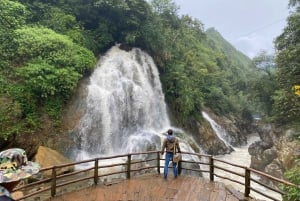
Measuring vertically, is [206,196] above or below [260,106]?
below

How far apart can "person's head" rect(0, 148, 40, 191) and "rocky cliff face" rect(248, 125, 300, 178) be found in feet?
44.7

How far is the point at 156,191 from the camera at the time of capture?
8359 millimetres

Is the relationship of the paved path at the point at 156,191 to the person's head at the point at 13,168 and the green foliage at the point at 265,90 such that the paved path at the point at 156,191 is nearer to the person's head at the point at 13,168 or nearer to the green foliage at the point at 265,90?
the person's head at the point at 13,168

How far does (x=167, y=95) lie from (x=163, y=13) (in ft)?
39.2

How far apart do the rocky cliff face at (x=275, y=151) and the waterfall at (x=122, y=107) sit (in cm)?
670

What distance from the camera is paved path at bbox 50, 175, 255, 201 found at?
779 centimetres

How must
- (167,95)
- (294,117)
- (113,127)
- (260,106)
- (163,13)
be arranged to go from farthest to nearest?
(163,13) < (260,106) < (167,95) < (294,117) < (113,127)

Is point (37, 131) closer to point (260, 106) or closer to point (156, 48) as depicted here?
point (156, 48)

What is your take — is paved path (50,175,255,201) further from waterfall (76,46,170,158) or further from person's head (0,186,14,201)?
waterfall (76,46,170,158)

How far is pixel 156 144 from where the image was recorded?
1550 cm

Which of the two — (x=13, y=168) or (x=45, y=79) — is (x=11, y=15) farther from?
(x=13, y=168)

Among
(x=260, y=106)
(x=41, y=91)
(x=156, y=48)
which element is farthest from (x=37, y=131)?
(x=260, y=106)

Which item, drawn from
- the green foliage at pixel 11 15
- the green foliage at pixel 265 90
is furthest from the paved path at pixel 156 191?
the green foliage at pixel 265 90

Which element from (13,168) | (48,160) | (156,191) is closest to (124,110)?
(48,160)
